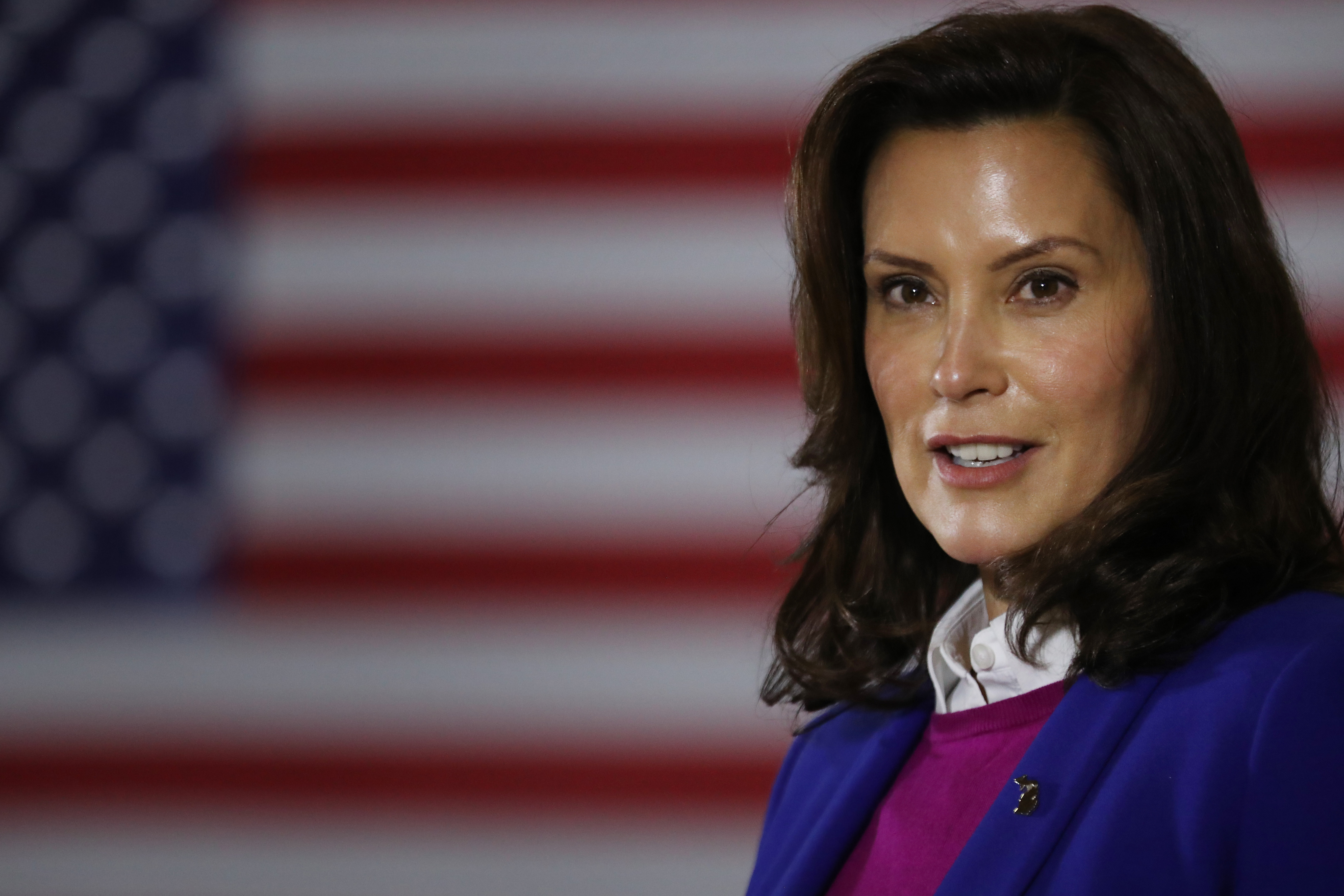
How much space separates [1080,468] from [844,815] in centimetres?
35

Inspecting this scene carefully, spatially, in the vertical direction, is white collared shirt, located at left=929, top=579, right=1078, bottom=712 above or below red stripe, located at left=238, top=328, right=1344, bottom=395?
below

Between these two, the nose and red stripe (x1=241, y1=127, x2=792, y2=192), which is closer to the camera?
the nose

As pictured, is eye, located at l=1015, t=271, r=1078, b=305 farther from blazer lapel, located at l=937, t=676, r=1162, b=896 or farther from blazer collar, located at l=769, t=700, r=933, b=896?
blazer collar, located at l=769, t=700, r=933, b=896

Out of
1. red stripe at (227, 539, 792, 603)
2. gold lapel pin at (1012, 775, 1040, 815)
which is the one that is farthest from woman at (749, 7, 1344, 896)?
red stripe at (227, 539, 792, 603)

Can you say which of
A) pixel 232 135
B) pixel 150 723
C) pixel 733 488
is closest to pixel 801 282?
pixel 733 488

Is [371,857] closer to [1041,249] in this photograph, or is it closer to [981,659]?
[981,659]

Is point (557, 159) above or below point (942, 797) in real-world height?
above

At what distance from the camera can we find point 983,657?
0.98 m

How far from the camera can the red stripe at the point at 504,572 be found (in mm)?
2209

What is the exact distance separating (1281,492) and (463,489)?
1.58 m

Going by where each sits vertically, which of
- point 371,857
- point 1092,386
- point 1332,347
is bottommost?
point 371,857

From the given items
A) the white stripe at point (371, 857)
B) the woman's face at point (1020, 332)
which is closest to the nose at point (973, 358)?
the woman's face at point (1020, 332)

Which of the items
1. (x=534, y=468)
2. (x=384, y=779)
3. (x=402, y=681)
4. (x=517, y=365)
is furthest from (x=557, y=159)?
(x=384, y=779)

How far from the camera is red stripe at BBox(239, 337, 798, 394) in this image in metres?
2.23
